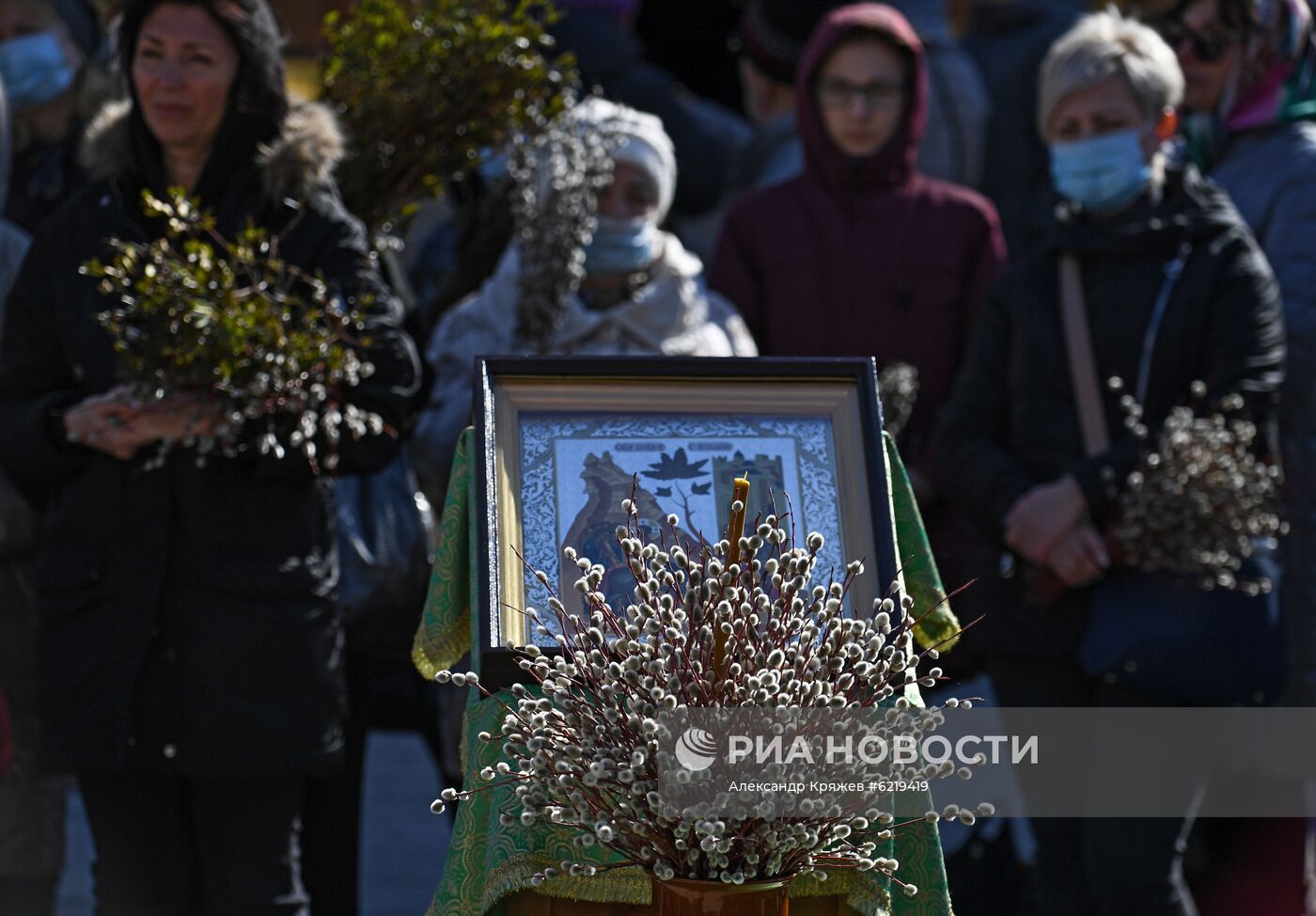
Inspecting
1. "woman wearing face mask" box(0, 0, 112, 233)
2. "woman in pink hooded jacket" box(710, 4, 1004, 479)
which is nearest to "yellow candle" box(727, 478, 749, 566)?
"woman in pink hooded jacket" box(710, 4, 1004, 479)

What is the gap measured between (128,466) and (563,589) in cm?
140

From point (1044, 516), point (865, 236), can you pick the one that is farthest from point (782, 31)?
point (1044, 516)

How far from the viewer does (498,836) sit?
300cm

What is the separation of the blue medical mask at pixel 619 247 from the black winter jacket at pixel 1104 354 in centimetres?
81

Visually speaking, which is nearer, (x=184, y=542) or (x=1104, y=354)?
(x=184, y=542)

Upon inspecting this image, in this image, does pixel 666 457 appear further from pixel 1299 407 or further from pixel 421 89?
pixel 1299 407

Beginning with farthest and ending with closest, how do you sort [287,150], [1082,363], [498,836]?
[1082,363], [287,150], [498,836]

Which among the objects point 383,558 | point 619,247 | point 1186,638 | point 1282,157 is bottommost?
point 1186,638

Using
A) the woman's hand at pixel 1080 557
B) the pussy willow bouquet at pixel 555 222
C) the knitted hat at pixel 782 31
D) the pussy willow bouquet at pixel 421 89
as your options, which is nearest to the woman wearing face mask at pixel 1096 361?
the woman's hand at pixel 1080 557

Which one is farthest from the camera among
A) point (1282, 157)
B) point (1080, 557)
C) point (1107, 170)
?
point (1282, 157)

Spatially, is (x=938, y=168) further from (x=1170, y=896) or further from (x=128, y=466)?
(x=128, y=466)

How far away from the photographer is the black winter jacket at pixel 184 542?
4.01 meters

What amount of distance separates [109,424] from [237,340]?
380mm

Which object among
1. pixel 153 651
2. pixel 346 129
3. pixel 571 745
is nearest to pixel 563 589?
pixel 571 745
